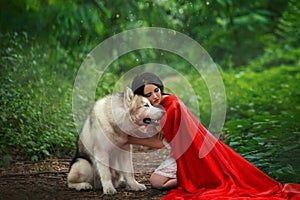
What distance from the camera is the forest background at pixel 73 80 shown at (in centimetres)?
620

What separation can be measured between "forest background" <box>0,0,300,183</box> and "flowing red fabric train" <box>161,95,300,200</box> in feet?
1.42

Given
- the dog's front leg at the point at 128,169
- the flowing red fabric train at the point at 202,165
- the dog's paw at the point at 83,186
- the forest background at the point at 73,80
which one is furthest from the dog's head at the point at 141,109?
the forest background at the point at 73,80

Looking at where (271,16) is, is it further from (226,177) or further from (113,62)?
(226,177)

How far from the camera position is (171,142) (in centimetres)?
492

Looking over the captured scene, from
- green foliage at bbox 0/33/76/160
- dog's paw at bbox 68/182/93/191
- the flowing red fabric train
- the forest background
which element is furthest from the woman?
green foliage at bbox 0/33/76/160

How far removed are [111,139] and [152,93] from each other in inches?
22.2

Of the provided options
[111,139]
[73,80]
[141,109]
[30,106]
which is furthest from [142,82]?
[73,80]

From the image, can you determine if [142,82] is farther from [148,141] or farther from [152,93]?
[148,141]

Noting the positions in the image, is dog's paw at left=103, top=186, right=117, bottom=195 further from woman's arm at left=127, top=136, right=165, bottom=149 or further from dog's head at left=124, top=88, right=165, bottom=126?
dog's head at left=124, top=88, right=165, bottom=126

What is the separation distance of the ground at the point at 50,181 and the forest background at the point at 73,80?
0.69ft

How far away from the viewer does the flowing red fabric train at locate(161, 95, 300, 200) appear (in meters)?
4.70

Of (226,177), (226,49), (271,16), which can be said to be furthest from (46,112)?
(271,16)

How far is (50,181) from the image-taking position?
5.41 m

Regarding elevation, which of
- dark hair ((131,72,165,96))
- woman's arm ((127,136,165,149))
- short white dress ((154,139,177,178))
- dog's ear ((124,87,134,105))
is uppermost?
dark hair ((131,72,165,96))
